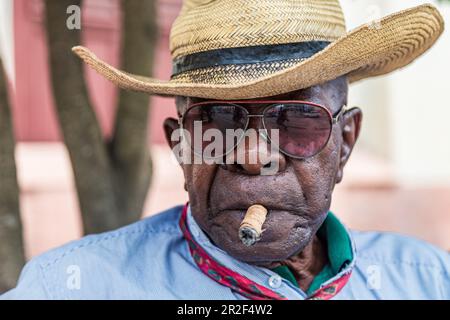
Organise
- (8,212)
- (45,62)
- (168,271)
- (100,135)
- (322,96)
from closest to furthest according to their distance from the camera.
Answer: (322,96) → (168,271) → (8,212) → (100,135) → (45,62)

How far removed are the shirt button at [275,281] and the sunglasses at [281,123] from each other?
0.42 meters

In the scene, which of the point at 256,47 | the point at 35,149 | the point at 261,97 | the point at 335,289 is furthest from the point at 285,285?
the point at 35,149

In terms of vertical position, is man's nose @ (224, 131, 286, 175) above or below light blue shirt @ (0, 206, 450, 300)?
above

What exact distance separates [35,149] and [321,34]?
705 cm

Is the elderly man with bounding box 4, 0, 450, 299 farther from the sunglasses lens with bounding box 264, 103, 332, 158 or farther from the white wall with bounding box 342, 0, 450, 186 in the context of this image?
the white wall with bounding box 342, 0, 450, 186

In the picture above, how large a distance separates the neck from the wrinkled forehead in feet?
1.78

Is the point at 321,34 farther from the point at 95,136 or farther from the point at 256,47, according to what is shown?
the point at 95,136

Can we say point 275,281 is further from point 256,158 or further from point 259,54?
point 259,54

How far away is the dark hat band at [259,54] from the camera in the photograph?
6.23 ft

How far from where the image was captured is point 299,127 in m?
1.89

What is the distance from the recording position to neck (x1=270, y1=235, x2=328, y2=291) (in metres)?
2.22

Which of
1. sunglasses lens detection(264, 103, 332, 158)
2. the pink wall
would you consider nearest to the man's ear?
sunglasses lens detection(264, 103, 332, 158)

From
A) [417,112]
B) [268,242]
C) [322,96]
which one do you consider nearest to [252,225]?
[268,242]

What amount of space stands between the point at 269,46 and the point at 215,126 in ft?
0.95
